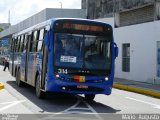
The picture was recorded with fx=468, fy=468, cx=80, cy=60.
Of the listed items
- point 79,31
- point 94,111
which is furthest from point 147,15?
point 94,111

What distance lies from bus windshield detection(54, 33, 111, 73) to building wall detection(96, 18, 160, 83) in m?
11.3

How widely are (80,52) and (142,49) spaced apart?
1377 centimetres

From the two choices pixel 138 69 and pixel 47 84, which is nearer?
pixel 47 84

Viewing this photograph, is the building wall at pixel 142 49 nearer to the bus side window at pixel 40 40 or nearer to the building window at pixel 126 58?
the building window at pixel 126 58

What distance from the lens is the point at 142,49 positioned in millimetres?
28594

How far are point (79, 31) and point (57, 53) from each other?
42.0 inches

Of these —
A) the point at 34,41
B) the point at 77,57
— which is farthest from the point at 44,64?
the point at 34,41

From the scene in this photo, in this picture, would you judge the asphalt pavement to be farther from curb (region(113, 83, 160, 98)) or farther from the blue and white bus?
curb (region(113, 83, 160, 98))

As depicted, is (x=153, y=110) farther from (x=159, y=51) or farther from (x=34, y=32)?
(x=159, y=51)

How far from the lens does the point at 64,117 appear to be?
1221 centimetres

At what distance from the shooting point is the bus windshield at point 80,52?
1525cm

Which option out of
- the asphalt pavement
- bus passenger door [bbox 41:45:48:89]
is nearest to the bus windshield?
bus passenger door [bbox 41:45:48:89]

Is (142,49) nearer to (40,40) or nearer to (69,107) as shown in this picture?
(40,40)

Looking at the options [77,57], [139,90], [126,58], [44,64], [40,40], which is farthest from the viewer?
[126,58]
